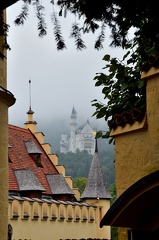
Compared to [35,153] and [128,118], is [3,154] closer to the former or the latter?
[128,118]

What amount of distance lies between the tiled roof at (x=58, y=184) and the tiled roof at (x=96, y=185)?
1.99 meters

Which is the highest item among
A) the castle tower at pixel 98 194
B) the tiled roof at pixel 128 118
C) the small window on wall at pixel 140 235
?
the castle tower at pixel 98 194

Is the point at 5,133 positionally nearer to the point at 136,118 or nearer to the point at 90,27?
the point at 136,118

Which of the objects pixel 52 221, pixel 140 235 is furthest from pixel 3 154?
pixel 52 221

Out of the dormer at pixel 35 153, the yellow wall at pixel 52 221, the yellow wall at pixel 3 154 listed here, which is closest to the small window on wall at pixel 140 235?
the yellow wall at pixel 3 154

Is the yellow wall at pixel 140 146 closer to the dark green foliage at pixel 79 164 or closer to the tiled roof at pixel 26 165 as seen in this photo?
the tiled roof at pixel 26 165

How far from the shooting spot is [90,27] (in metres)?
5.73

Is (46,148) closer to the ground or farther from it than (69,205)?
farther from it

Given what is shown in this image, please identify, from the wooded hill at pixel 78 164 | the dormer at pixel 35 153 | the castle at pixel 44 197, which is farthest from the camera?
the wooded hill at pixel 78 164

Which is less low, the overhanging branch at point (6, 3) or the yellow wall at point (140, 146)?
the overhanging branch at point (6, 3)

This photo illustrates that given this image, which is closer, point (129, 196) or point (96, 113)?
point (129, 196)

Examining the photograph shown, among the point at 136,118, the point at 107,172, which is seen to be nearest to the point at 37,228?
the point at 136,118

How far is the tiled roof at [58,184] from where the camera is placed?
34625 mm

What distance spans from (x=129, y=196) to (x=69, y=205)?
2321 cm
